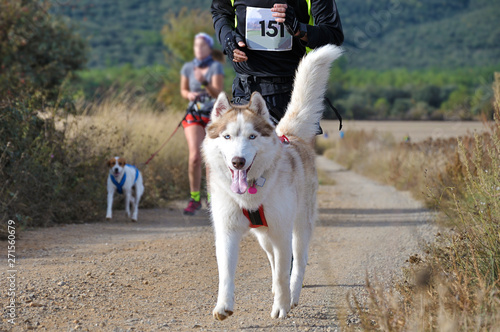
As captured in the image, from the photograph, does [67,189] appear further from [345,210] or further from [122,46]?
[122,46]

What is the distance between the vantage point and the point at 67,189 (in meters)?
7.64

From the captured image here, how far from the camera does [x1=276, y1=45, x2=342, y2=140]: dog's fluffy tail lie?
4.31 m

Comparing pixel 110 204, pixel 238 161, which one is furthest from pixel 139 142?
pixel 238 161

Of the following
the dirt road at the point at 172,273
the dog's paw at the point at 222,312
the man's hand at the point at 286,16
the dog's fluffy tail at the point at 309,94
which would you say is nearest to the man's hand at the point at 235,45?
the man's hand at the point at 286,16

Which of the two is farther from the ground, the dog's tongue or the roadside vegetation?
the dog's tongue

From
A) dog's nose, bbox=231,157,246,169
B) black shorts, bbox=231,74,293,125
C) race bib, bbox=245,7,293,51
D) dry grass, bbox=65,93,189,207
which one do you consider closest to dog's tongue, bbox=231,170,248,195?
dog's nose, bbox=231,157,246,169

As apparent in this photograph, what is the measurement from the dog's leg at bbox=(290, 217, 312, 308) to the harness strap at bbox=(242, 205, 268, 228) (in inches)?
22.9

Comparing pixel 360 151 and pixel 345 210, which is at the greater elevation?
pixel 345 210

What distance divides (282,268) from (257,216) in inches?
14.8

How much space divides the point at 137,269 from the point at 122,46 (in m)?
58.9

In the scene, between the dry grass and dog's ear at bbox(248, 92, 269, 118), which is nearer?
dog's ear at bbox(248, 92, 269, 118)

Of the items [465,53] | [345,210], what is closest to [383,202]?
[345,210]

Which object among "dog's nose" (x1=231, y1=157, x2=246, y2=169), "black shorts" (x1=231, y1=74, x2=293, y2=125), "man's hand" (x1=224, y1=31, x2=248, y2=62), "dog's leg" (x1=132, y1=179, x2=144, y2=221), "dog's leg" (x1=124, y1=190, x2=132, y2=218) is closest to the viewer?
"dog's nose" (x1=231, y1=157, x2=246, y2=169)

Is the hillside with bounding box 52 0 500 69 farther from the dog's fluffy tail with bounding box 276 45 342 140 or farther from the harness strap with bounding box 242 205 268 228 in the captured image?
the harness strap with bounding box 242 205 268 228
